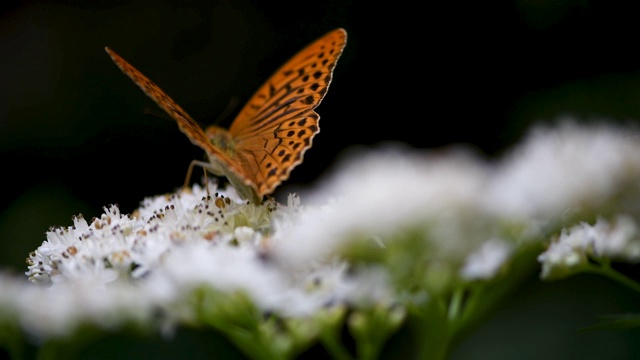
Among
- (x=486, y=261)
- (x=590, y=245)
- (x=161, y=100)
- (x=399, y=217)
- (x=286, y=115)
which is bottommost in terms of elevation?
(x=590, y=245)

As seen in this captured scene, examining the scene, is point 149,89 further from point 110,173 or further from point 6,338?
point 110,173

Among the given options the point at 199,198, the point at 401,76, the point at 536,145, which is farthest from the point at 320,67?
the point at 401,76

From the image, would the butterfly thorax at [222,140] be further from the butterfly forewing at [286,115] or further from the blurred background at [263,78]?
the blurred background at [263,78]

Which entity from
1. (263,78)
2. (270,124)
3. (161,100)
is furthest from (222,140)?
(263,78)

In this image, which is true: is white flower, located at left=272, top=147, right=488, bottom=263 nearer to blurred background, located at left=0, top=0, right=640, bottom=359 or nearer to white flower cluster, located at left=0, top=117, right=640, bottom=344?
white flower cluster, located at left=0, top=117, right=640, bottom=344

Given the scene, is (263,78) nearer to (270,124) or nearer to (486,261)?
(270,124)
